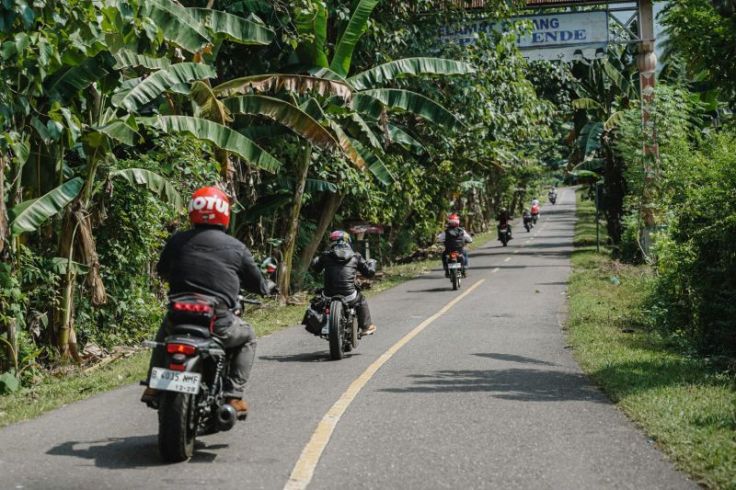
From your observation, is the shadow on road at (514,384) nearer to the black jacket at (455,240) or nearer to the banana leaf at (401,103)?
the banana leaf at (401,103)

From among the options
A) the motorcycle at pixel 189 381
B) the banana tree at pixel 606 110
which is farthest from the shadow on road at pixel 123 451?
the banana tree at pixel 606 110

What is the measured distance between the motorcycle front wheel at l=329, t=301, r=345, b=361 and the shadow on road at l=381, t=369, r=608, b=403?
1.60m

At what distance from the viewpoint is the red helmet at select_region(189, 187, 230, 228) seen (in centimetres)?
716

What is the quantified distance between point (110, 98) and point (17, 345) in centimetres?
401

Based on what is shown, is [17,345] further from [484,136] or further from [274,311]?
[484,136]

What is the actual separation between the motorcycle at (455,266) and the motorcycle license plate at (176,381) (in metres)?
18.3

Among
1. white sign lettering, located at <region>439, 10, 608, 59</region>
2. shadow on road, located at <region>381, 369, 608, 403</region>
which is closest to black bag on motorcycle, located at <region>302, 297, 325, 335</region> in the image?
shadow on road, located at <region>381, 369, 608, 403</region>

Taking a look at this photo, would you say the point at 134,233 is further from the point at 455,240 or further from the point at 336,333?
the point at 455,240

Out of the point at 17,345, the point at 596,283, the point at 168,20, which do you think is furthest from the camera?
the point at 596,283

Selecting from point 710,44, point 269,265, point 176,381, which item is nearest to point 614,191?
point 710,44

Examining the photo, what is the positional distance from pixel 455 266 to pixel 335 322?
12.7m

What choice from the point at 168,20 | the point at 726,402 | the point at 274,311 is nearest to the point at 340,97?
the point at 274,311

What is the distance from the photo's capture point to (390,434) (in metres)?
7.52

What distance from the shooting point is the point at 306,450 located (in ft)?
22.9
